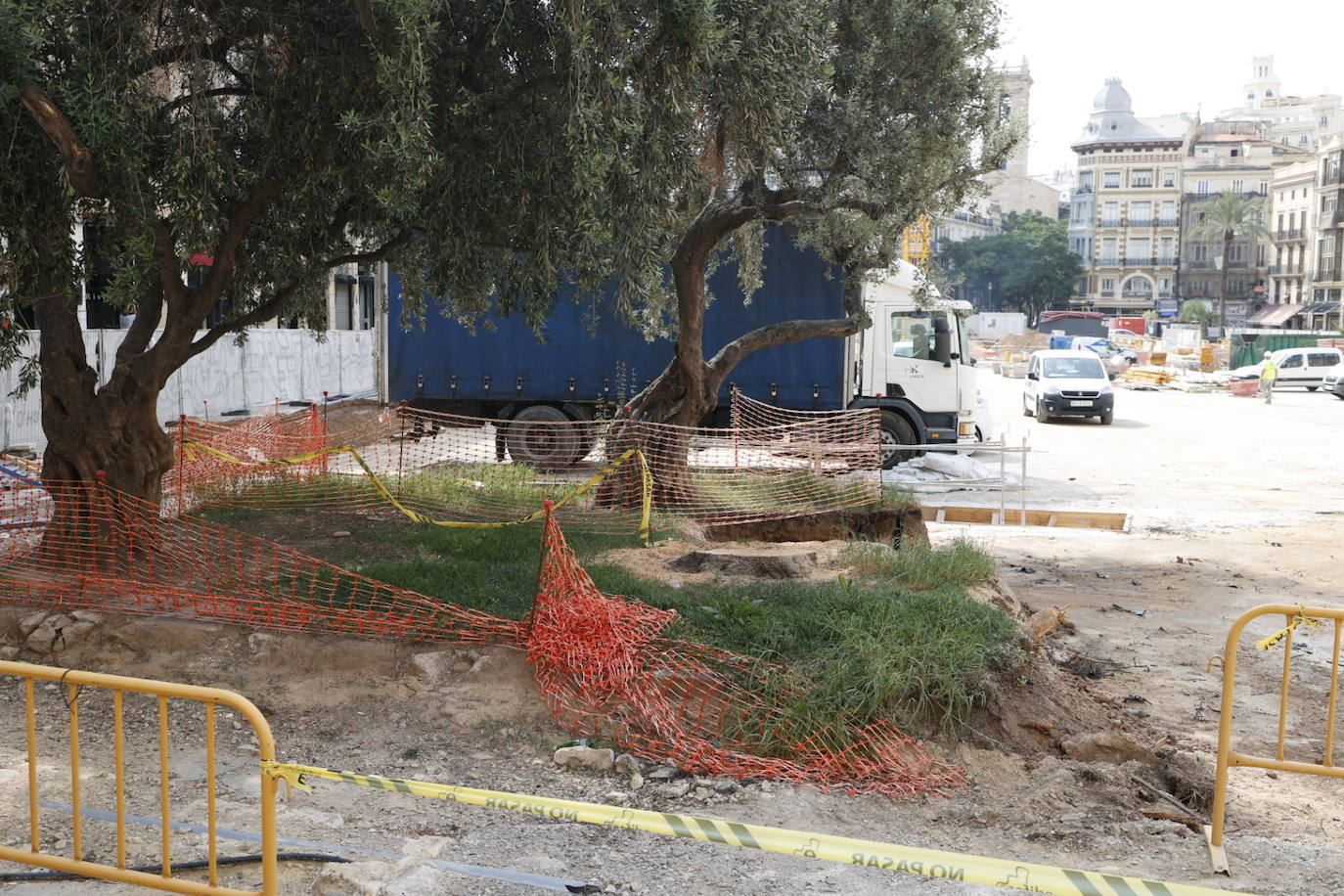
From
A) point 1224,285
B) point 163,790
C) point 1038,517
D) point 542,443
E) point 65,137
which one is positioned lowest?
point 1038,517

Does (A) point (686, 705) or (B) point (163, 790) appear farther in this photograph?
(A) point (686, 705)

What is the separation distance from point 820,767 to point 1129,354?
54.0m

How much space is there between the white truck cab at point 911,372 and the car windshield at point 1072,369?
12.1 m

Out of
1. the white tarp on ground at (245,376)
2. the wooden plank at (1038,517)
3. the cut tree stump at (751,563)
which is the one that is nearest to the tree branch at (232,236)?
the cut tree stump at (751,563)

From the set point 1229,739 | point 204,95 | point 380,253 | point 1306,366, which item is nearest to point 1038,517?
point 380,253

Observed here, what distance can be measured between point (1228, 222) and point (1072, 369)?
222 ft

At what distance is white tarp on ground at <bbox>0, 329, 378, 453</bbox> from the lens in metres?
17.5

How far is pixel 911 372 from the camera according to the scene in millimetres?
18656

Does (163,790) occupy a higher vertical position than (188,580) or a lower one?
higher

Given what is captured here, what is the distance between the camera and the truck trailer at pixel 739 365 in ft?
59.6

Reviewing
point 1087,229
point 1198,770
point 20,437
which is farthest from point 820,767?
point 1087,229

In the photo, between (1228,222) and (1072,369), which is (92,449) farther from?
(1228,222)

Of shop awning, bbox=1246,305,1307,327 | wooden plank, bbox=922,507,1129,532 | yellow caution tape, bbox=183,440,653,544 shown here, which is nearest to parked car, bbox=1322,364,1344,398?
wooden plank, bbox=922,507,1129,532

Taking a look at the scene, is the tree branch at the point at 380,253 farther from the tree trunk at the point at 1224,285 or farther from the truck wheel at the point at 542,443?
the tree trunk at the point at 1224,285
